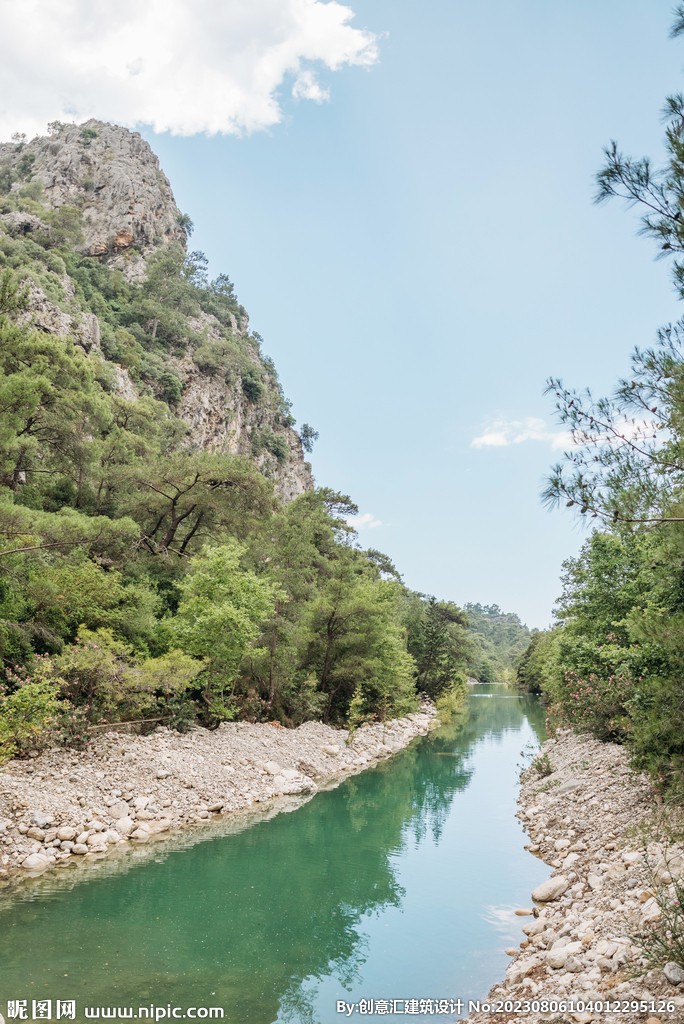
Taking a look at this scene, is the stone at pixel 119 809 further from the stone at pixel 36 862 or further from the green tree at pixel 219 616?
the green tree at pixel 219 616

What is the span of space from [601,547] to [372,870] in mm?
10536

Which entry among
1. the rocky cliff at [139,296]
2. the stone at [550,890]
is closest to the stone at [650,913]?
the stone at [550,890]

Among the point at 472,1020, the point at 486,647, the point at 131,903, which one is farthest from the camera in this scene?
the point at 486,647

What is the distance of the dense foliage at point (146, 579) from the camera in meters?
11.2

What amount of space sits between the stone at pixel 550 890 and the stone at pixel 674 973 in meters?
4.51

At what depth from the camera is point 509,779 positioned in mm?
18203

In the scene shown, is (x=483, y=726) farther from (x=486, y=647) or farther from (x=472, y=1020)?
(x=486, y=647)

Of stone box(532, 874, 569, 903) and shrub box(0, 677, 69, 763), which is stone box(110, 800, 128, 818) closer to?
shrub box(0, 677, 69, 763)

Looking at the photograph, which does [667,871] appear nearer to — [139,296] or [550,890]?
[550,890]

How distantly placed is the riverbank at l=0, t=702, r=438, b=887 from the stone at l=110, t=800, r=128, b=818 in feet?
0.06

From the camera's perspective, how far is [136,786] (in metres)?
11.1

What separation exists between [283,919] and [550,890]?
395 cm

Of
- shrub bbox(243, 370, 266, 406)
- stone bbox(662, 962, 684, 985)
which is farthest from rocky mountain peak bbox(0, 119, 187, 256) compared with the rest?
stone bbox(662, 962, 684, 985)

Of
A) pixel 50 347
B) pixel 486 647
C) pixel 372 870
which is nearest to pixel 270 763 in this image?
pixel 372 870
